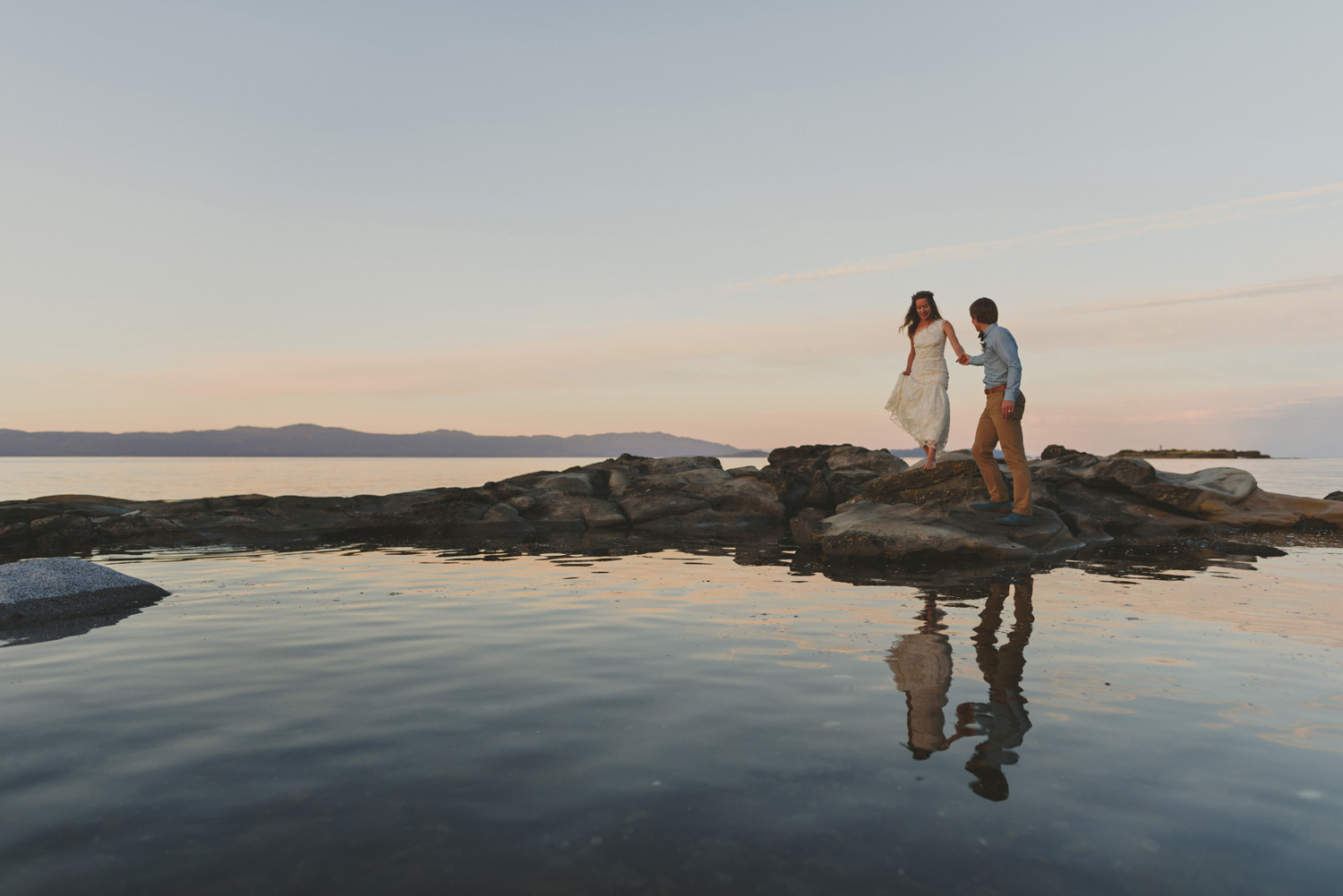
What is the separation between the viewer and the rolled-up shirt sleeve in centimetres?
1212

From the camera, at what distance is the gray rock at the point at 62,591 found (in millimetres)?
8734

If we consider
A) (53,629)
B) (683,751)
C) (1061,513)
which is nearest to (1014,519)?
(1061,513)

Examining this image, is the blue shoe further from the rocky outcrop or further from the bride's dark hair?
the bride's dark hair

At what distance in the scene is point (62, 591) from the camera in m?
9.16

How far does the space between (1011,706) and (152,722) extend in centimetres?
581

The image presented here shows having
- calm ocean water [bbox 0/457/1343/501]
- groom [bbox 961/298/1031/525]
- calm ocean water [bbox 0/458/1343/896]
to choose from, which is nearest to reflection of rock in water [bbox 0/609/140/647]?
calm ocean water [bbox 0/458/1343/896]

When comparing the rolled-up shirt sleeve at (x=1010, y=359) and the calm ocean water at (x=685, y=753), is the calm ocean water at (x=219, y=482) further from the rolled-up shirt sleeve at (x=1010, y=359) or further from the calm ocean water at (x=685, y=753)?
the calm ocean water at (x=685, y=753)

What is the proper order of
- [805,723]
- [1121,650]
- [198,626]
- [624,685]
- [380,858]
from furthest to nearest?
[198,626], [1121,650], [624,685], [805,723], [380,858]

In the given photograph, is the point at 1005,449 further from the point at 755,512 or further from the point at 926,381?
the point at 755,512

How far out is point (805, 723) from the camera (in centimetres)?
477

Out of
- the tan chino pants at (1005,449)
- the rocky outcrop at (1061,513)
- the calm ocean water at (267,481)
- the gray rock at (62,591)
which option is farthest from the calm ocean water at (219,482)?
the gray rock at (62,591)

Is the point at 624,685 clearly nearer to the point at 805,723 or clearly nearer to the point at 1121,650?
the point at 805,723

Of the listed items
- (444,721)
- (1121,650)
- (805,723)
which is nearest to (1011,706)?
(805,723)

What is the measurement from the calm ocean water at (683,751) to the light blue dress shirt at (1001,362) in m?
4.43
